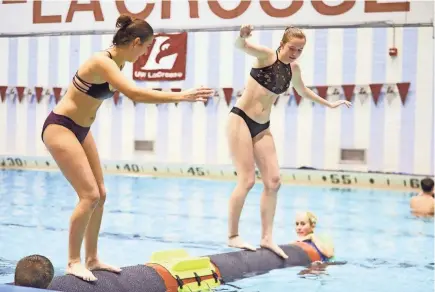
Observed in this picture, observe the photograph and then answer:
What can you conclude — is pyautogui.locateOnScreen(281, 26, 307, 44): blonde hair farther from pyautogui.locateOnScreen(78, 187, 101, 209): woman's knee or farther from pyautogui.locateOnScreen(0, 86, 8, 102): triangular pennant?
pyautogui.locateOnScreen(0, 86, 8, 102): triangular pennant

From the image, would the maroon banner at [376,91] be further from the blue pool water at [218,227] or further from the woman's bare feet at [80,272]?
the woman's bare feet at [80,272]

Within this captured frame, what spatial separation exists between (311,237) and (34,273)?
3.43 meters

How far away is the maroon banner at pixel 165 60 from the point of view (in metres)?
16.4

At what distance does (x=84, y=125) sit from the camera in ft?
14.4

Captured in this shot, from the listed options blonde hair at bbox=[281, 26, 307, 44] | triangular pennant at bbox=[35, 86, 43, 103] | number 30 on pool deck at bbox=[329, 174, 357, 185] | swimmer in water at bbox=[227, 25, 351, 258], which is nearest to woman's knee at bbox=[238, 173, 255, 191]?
swimmer in water at bbox=[227, 25, 351, 258]

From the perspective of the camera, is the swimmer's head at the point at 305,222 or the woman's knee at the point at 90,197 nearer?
the woman's knee at the point at 90,197

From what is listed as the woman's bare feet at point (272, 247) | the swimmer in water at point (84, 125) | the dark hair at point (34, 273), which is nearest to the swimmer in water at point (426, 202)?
the woman's bare feet at point (272, 247)

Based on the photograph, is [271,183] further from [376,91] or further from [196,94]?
[376,91]

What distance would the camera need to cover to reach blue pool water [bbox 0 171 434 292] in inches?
232

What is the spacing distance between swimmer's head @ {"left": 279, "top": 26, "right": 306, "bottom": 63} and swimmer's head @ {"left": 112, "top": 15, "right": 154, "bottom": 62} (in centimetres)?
154

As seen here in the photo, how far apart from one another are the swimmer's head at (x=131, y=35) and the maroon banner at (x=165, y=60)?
12070mm

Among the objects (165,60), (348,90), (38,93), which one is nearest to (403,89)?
(348,90)

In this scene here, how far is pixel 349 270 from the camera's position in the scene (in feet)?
20.4

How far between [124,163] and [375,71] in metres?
5.91
